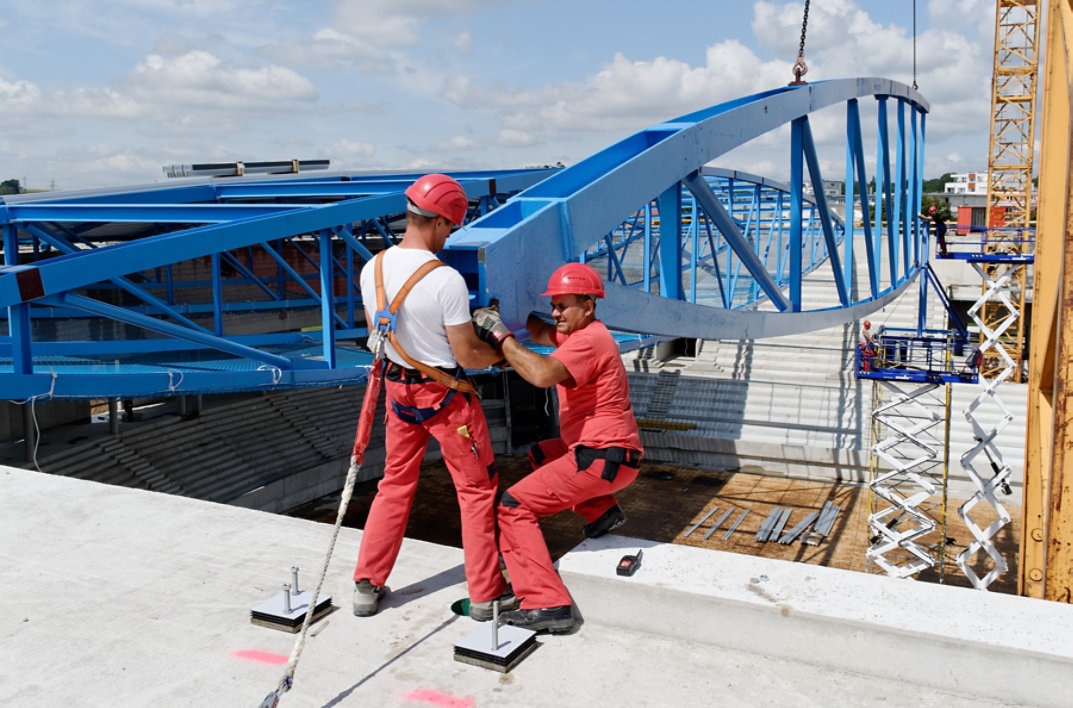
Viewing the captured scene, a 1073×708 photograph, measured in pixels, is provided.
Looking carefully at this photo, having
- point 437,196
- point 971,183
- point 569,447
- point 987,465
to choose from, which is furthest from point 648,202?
point 971,183

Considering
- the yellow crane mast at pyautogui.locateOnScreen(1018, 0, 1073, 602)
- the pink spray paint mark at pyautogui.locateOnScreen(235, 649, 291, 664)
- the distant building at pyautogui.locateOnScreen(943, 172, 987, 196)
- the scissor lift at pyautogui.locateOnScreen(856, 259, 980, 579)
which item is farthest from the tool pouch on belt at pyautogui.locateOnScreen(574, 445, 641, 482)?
the distant building at pyautogui.locateOnScreen(943, 172, 987, 196)

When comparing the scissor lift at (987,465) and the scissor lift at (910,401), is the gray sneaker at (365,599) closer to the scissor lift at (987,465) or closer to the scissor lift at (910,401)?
the scissor lift at (987,465)

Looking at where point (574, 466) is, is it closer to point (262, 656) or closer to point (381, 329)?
point (381, 329)

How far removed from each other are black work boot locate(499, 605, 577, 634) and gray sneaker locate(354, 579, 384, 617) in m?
0.64

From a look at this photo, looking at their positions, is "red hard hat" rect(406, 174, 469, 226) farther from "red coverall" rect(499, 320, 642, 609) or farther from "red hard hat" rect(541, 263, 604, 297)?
"red coverall" rect(499, 320, 642, 609)

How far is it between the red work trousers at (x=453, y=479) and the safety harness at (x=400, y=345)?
3 centimetres

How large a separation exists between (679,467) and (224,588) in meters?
20.4

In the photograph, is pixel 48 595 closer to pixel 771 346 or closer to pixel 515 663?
pixel 515 663

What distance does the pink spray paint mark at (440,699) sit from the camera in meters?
3.12

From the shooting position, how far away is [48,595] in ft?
13.1

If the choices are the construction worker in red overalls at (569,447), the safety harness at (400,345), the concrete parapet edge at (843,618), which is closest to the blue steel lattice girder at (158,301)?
the safety harness at (400,345)

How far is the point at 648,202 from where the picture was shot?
679 cm

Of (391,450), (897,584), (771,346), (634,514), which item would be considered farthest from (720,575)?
(771,346)

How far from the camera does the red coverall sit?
12.2 ft
